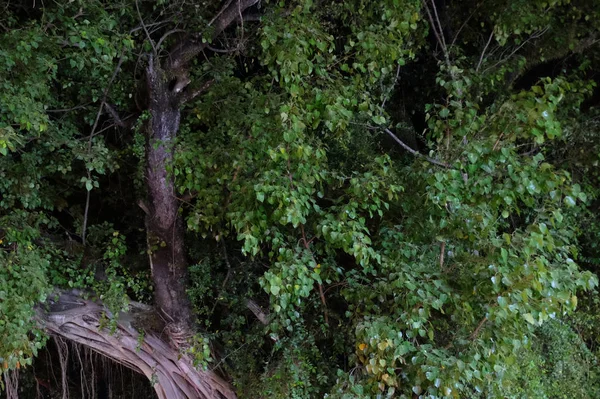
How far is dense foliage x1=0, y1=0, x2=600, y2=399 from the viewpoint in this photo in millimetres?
2412

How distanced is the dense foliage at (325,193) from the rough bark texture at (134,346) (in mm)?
151

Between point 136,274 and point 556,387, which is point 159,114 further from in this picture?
point 556,387

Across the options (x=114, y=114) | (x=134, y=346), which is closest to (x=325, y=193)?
(x=114, y=114)

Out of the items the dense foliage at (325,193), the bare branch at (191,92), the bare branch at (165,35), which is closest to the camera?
the dense foliage at (325,193)

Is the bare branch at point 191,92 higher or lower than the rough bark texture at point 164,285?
higher

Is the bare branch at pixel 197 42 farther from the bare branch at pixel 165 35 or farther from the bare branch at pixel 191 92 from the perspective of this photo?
the bare branch at pixel 191 92

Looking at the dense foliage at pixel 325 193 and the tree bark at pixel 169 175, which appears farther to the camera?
the tree bark at pixel 169 175

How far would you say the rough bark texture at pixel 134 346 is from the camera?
348 cm

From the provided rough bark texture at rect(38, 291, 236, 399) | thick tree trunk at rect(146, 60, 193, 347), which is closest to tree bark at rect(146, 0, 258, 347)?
thick tree trunk at rect(146, 60, 193, 347)

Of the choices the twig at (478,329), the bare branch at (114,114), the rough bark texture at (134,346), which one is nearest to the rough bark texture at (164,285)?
the rough bark texture at (134,346)

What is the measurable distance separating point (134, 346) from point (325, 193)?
1.76 metres

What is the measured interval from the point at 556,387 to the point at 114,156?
3659 mm

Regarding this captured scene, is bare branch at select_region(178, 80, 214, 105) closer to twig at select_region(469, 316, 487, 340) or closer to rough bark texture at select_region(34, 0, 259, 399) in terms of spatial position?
rough bark texture at select_region(34, 0, 259, 399)

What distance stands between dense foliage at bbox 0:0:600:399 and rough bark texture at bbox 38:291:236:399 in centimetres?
15
